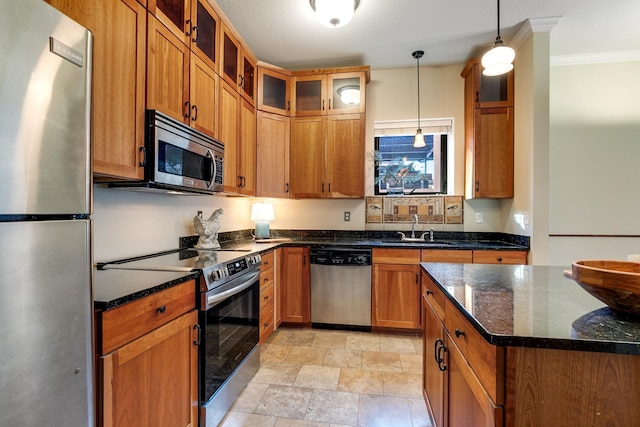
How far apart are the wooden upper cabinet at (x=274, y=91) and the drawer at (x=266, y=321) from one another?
203 centimetres

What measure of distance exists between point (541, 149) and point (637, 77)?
1676 mm

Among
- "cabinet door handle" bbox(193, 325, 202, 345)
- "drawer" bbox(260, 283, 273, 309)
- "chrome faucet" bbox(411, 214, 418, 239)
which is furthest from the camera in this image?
"chrome faucet" bbox(411, 214, 418, 239)

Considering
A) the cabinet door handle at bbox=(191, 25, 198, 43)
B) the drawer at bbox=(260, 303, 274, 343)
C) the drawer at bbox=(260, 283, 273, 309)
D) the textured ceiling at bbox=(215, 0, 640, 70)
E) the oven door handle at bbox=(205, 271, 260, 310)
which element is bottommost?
the drawer at bbox=(260, 303, 274, 343)

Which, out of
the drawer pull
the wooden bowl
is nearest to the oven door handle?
the drawer pull

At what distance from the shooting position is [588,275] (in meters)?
0.81

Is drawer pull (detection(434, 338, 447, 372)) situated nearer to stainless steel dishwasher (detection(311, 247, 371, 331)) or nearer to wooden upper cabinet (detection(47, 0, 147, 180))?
stainless steel dishwasher (detection(311, 247, 371, 331))

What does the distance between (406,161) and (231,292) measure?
2.61 m

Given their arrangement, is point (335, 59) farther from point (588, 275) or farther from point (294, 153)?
point (588, 275)

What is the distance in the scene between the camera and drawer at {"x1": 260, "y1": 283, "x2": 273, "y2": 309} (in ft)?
8.05

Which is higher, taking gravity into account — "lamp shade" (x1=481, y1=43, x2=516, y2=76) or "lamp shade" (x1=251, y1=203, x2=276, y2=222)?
"lamp shade" (x1=481, y1=43, x2=516, y2=76)

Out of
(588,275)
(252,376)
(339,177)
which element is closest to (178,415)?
(252,376)

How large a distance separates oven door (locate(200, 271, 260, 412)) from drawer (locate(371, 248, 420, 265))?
4.06 feet

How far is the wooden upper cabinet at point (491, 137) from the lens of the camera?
115 inches

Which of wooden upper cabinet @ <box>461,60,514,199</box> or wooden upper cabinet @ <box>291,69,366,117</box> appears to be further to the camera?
wooden upper cabinet @ <box>291,69,366,117</box>
